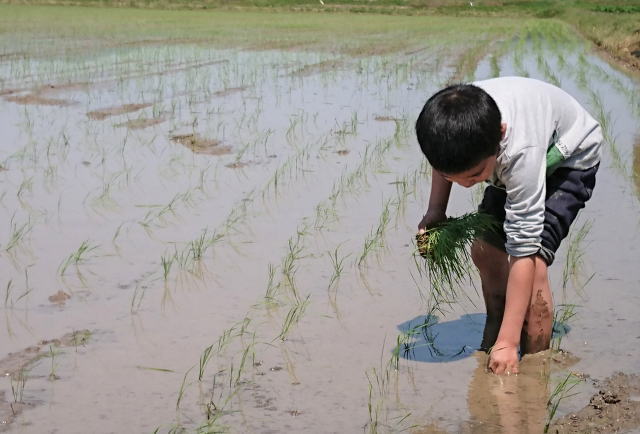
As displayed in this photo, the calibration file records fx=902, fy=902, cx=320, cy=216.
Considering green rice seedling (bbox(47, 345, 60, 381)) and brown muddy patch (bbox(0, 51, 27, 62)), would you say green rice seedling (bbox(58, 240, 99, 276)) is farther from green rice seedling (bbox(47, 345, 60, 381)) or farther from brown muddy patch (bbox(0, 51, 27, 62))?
brown muddy patch (bbox(0, 51, 27, 62))

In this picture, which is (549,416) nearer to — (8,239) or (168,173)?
(8,239)

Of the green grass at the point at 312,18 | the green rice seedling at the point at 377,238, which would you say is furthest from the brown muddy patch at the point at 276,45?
the green rice seedling at the point at 377,238

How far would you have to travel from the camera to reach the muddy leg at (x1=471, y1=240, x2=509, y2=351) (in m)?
2.66

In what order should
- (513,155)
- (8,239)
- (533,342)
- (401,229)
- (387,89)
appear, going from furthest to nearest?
(387,89)
(401,229)
(8,239)
(533,342)
(513,155)

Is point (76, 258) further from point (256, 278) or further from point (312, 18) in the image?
point (312, 18)

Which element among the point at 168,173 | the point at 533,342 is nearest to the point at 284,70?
the point at 168,173

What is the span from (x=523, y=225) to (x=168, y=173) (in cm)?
315

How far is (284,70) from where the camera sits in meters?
10.8

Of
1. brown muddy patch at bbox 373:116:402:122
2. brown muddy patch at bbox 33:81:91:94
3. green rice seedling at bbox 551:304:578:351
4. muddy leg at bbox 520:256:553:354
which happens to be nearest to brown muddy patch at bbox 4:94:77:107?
brown muddy patch at bbox 33:81:91:94

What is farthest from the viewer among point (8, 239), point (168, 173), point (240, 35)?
point (240, 35)

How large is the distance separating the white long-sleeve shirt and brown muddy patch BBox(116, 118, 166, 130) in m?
4.45

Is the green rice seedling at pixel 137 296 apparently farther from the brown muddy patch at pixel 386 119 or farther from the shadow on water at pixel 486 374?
the brown muddy patch at pixel 386 119

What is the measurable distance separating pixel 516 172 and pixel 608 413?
65 centimetres

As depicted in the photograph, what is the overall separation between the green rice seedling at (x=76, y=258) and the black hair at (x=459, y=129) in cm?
172
